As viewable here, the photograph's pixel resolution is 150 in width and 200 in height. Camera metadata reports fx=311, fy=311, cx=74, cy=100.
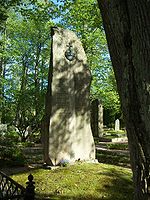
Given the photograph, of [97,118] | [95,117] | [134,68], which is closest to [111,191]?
[134,68]

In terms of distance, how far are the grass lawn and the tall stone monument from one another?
0.67m

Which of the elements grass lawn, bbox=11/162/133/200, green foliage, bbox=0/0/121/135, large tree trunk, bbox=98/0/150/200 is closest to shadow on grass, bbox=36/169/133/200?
grass lawn, bbox=11/162/133/200

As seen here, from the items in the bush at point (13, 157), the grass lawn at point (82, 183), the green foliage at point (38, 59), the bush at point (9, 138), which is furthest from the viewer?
the green foliage at point (38, 59)

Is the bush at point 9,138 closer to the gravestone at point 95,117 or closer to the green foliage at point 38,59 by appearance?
the green foliage at point 38,59

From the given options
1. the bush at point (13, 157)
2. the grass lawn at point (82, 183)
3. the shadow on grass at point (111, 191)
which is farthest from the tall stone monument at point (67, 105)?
the bush at point (13, 157)

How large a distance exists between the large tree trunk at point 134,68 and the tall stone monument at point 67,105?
6625 mm

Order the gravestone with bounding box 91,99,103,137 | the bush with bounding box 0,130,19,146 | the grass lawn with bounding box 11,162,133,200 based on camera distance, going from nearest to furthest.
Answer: the grass lawn with bounding box 11,162,133,200 → the bush with bounding box 0,130,19,146 → the gravestone with bounding box 91,99,103,137

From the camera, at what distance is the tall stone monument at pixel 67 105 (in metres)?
9.65

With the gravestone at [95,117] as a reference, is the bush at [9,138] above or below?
below

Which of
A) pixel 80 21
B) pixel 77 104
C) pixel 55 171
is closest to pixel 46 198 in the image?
pixel 55 171

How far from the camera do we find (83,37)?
77.2ft

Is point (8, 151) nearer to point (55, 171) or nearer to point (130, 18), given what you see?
point (55, 171)

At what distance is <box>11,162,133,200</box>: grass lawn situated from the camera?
730 centimetres

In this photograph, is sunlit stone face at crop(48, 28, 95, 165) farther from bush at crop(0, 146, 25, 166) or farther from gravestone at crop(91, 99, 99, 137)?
gravestone at crop(91, 99, 99, 137)
